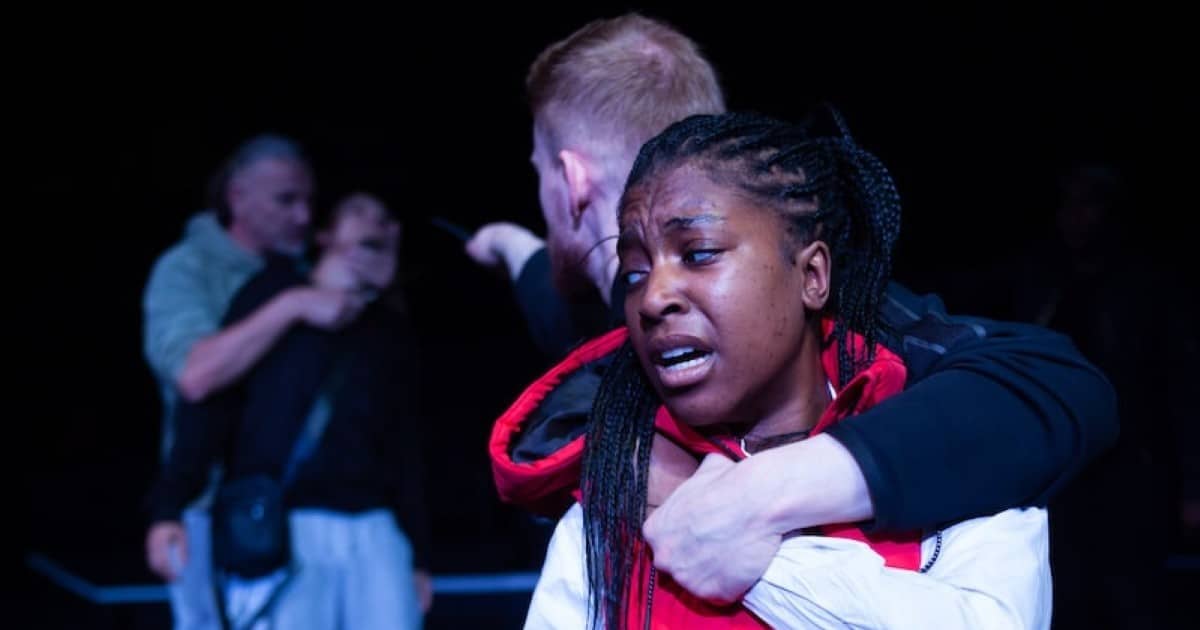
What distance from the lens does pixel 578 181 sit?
1551 millimetres

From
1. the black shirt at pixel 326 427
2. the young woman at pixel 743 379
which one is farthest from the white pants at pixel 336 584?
the young woman at pixel 743 379

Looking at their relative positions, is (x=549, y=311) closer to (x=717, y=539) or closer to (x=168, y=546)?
(x=717, y=539)

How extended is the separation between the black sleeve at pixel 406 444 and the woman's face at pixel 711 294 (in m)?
1.73

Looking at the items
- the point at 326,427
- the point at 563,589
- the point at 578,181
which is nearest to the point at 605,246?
the point at 578,181

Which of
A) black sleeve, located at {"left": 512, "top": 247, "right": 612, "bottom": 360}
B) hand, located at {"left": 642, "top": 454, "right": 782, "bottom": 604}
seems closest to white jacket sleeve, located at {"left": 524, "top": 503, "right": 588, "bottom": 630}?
hand, located at {"left": 642, "top": 454, "right": 782, "bottom": 604}

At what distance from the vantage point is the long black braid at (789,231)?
119 centimetres

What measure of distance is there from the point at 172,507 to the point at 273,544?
37cm

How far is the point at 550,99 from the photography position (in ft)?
5.37

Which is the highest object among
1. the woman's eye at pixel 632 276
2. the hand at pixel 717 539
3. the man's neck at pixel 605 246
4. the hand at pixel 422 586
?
the woman's eye at pixel 632 276

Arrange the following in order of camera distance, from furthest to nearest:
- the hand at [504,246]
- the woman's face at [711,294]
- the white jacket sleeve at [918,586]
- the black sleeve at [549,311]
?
the hand at [504,246], the black sleeve at [549,311], the woman's face at [711,294], the white jacket sleeve at [918,586]

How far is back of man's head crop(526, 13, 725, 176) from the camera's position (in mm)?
1573

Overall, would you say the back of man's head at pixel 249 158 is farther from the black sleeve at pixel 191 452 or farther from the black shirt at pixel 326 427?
the black sleeve at pixel 191 452

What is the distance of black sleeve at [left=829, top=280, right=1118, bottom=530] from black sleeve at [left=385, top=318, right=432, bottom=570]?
1787 millimetres

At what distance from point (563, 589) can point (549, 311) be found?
800 millimetres
